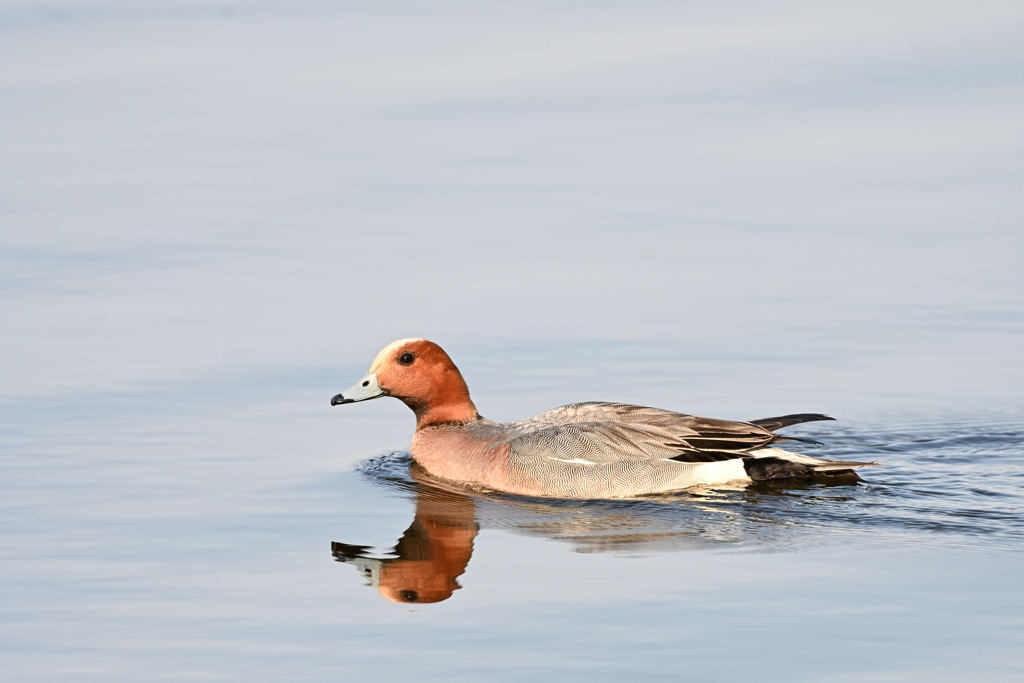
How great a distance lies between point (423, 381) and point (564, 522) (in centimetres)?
213

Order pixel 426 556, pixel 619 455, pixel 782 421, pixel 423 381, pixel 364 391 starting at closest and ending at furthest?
pixel 426 556
pixel 782 421
pixel 619 455
pixel 364 391
pixel 423 381

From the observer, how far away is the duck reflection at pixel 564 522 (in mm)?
8453

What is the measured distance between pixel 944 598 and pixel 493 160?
10.9 meters

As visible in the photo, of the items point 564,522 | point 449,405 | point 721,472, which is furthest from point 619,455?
point 449,405

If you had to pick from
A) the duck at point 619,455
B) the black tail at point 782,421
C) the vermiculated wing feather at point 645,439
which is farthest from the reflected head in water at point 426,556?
the black tail at point 782,421

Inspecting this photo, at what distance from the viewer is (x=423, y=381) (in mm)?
11258

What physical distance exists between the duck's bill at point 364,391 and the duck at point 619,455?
2.32ft

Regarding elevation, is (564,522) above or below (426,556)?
above

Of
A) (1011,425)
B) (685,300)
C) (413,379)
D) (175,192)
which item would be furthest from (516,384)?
(175,192)

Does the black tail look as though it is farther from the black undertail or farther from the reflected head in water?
the reflected head in water

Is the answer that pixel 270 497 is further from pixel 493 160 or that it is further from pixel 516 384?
pixel 493 160

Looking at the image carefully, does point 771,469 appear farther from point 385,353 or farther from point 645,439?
point 385,353

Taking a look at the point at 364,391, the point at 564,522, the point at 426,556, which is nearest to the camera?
the point at 426,556

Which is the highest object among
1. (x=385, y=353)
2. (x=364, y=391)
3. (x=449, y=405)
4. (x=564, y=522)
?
(x=385, y=353)
